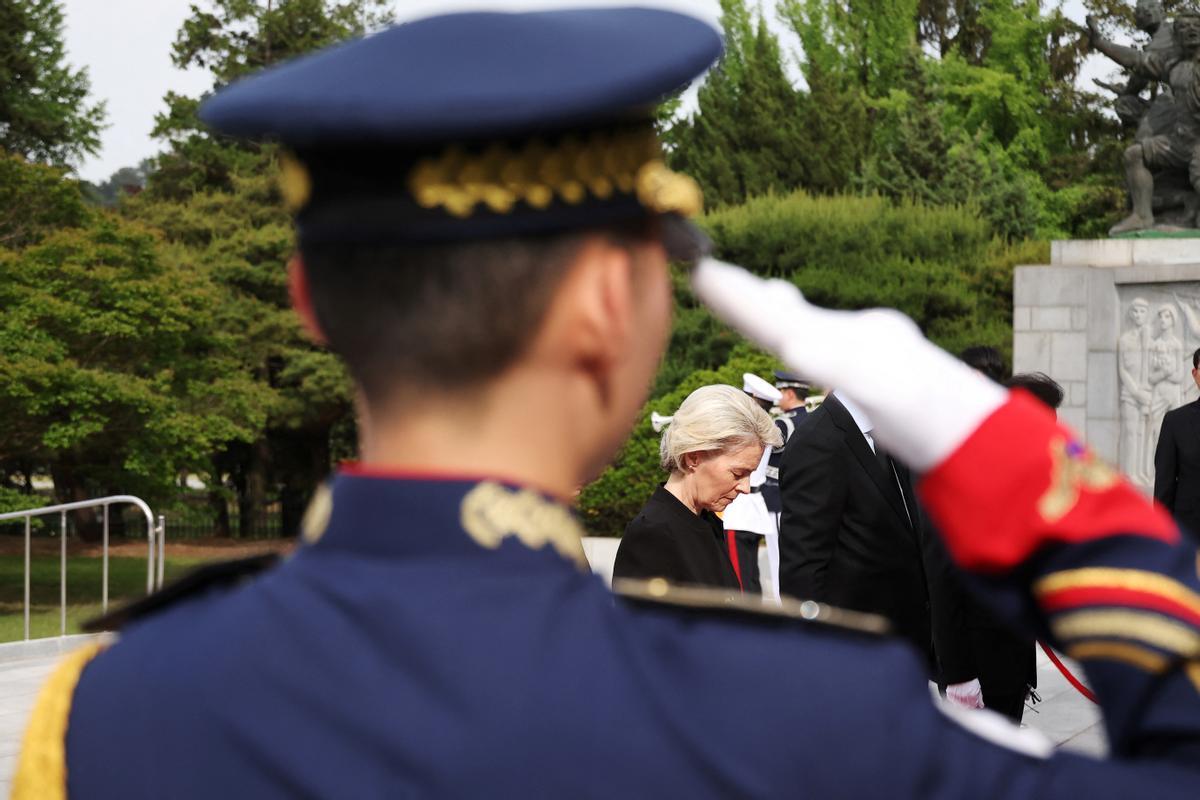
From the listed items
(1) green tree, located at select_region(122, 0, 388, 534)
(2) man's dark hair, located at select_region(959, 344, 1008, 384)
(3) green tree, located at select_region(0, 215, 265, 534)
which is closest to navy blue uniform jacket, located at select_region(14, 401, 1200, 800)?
(2) man's dark hair, located at select_region(959, 344, 1008, 384)

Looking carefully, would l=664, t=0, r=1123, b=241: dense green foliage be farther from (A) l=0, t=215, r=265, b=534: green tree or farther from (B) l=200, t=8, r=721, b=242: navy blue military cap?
(B) l=200, t=8, r=721, b=242: navy blue military cap

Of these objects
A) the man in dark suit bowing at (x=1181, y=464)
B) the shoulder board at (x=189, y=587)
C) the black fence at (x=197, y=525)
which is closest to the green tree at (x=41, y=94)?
the black fence at (x=197, y=525)

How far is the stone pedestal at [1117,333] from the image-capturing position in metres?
15.5

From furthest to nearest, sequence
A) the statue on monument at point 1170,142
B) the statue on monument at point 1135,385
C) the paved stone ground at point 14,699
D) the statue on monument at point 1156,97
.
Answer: the statue on monument at point 1156,97 < the statue on monument at point 1170,142 < the statue on monument at point 1135,385 < the paved stone ground at point 14,699

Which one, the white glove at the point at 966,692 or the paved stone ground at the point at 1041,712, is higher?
the white glove at the point at 966,692

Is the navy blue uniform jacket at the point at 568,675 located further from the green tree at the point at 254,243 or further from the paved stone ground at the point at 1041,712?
the green tree at the point at 254,243

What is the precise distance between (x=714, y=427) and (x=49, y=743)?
12.8 ft

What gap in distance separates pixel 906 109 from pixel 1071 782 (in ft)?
128

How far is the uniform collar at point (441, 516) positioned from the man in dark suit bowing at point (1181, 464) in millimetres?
8097

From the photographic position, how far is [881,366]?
1.15 meters

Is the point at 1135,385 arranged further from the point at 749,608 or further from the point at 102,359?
the point at 749,608

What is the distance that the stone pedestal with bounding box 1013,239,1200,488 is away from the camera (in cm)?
1555

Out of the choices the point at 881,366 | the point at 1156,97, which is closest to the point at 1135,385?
the point at 1156,97

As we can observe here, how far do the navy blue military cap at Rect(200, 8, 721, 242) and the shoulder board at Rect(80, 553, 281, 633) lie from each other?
12.4 inches
